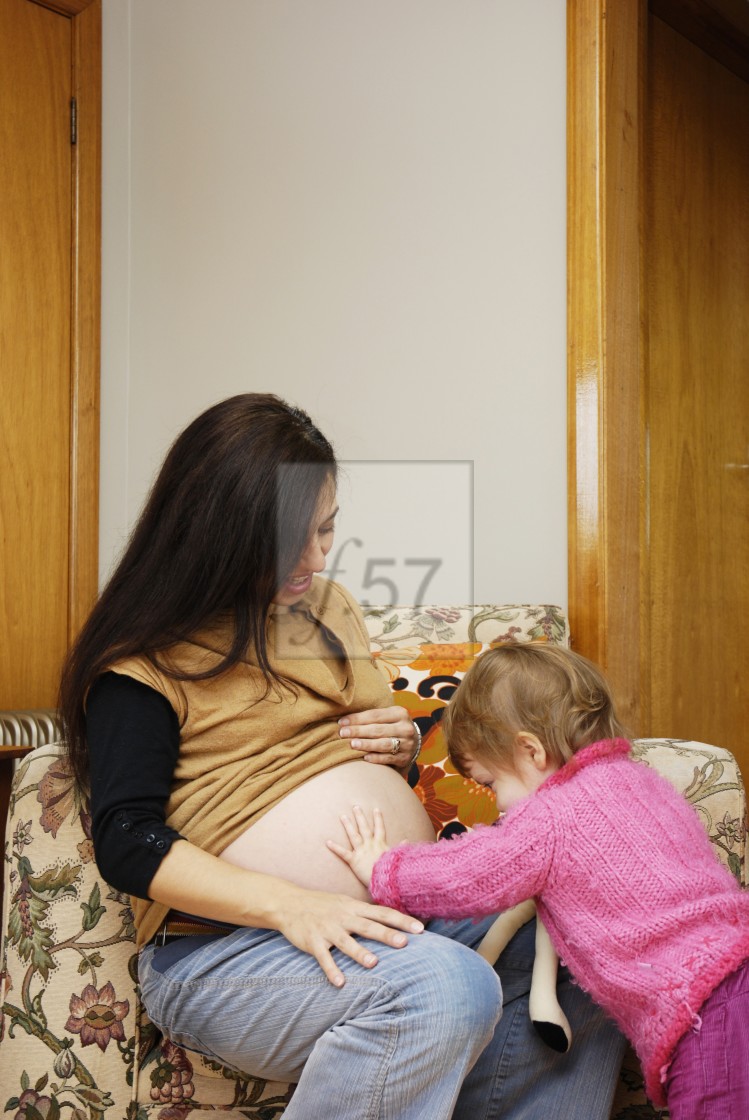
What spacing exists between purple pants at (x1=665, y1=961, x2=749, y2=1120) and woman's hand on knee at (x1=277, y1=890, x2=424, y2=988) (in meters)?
0.28

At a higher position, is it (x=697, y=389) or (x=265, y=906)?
(x=697, y=389)

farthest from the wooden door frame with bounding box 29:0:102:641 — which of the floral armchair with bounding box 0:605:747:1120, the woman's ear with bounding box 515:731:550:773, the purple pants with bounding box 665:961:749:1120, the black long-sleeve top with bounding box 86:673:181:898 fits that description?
the purple pants with bounding box 665:961:749:1120

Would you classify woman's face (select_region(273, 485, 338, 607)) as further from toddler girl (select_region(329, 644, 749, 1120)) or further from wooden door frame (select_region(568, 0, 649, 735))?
wooden door frame (select_region(568, 0, 649, 735))

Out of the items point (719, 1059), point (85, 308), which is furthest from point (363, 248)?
point (719, 1059)

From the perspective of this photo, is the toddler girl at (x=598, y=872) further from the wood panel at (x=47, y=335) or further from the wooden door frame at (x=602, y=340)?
the wood panel at (x=47, y=335)

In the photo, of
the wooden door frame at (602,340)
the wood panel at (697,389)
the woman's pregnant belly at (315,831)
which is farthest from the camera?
the wood panel at (697,389)

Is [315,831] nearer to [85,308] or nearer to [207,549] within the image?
[207,549]

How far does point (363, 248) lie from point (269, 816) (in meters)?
1.47

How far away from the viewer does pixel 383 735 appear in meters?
1.35

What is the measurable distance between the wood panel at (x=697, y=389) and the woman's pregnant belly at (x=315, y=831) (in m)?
1.16

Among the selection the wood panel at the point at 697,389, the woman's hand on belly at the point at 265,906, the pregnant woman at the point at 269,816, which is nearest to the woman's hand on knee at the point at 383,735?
the pregnant woman at the point at 269,816

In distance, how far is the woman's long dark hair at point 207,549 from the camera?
1.22 meters

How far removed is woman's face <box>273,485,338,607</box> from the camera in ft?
4.37

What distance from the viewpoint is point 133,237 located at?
2715mm
